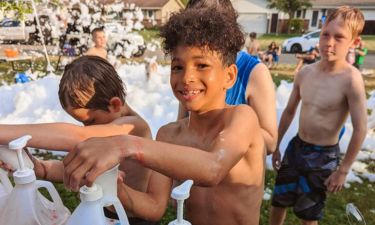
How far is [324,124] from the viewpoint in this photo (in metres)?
2.50

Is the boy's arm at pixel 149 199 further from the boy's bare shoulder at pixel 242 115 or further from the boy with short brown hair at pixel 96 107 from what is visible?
the boy's bare shoulder at pixel 242 115

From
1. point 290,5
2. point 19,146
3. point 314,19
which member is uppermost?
point 290,5

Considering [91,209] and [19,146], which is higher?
[19,146]

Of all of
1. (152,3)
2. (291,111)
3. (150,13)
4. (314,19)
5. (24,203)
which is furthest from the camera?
(150,13)

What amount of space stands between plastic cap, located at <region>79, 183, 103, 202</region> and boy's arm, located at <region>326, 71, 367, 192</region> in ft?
6.71

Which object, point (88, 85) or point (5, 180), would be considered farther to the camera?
point (88, 85)

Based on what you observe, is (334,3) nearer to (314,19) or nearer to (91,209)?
(314,19)

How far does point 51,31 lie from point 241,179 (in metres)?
12.2

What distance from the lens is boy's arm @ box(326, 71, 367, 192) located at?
223 cm

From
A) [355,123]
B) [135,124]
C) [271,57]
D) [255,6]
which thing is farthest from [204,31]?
[255,6]

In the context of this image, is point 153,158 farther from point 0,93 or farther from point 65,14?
Answer: point 65,14

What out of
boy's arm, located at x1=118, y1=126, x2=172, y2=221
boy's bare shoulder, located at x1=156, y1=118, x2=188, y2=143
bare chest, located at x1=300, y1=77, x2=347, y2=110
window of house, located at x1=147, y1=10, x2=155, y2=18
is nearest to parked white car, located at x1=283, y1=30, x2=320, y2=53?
bare chest, located at x1=300, y1=77, x2=347, y2=110

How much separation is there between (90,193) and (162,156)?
0.58 feet

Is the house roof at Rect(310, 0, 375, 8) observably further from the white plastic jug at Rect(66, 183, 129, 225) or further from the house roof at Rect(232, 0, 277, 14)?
the white plastic jug at Rect(66, 183, 129, 225)
